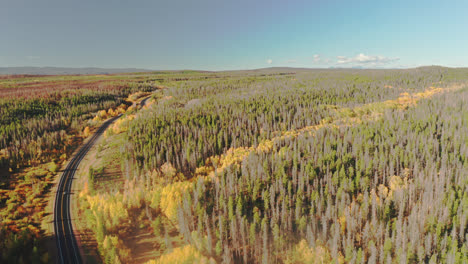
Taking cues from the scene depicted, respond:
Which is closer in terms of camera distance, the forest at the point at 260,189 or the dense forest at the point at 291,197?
the dense forest at the point at 291,197

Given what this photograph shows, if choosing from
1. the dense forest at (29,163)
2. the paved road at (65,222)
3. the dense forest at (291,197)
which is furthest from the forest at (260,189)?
the paved road at (65,222)

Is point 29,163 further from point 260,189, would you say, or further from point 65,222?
point 260,189

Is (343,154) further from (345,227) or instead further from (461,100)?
(461,100)

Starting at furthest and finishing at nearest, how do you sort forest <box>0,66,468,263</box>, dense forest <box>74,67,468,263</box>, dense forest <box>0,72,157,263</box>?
dense forest <box>0,72,157,263</box>, forest <box>0,66,468,263</box>, dense forest <box>74,67,468,263</box>

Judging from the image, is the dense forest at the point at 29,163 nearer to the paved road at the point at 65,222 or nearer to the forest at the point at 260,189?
the forest at the point at 260,189

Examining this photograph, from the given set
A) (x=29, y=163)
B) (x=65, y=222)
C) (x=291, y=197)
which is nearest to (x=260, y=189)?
(x=291, y=197)

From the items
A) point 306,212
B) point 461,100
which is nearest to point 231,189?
point 306,212

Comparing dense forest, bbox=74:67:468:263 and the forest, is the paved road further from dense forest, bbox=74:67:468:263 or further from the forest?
dense forest, bbox=74:67:468:263

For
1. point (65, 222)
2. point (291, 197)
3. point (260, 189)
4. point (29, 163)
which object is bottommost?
point (65, 222)

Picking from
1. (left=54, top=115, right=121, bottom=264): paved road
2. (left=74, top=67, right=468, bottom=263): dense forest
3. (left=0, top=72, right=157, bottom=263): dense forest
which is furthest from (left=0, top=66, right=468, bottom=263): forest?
(left=54, top=115, right=121, bottom=264): paved road
